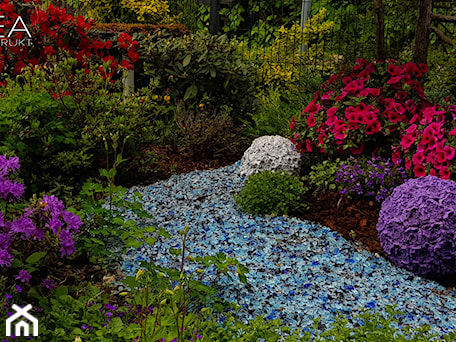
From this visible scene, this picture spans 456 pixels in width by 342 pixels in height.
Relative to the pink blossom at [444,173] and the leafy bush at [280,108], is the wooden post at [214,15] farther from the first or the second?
the pink blossom at [444,173]

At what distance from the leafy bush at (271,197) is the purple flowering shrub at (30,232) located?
5.65 feet

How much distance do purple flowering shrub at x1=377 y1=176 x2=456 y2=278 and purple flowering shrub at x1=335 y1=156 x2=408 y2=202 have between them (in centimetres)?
68

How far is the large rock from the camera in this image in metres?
4.66

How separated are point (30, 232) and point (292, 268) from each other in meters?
1.60

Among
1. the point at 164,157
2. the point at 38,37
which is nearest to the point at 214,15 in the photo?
the point at 38,37

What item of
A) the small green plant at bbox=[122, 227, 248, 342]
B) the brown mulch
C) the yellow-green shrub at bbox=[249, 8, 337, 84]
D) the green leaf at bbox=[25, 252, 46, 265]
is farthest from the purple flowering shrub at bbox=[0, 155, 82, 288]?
the yellow-green shrub at bbox=[249, 8, 337, 84]

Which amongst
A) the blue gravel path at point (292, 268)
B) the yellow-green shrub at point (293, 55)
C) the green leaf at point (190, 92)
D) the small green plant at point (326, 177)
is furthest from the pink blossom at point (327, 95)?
the yellow-green shrub at point (293, 55)

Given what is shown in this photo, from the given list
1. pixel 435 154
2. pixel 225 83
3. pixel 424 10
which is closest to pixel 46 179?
pixel 225 83

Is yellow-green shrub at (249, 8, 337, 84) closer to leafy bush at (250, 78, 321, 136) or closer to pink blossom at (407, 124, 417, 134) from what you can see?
leafy bush at (250, 78, 321, 136)

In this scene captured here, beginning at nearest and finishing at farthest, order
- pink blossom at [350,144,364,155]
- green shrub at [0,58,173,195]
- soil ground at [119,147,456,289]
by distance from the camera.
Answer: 1. soil ground at [119,147,456,289]
2. green shrub at [0,58,173,195]
3. pink blossom at [350,144,364,155]

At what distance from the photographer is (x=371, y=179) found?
13.6ft

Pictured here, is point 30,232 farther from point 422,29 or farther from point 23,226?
point 422,29

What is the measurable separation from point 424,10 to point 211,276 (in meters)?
3.38

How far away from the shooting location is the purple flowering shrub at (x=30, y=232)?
7.34 feet
